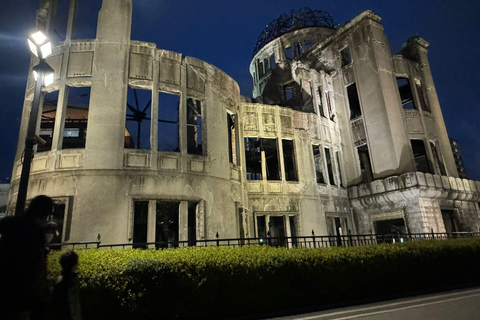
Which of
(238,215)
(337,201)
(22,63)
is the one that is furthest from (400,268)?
(22,63)

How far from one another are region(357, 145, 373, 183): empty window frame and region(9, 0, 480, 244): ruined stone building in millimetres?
152

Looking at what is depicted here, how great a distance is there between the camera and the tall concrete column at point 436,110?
2108 cm

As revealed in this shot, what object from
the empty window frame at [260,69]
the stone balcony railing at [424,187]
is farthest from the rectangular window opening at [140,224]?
the empty window frame at [260,69]

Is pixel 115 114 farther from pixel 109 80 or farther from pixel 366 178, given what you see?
pixel 366 178

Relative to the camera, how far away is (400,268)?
833 centimetres

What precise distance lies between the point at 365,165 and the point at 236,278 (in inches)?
714

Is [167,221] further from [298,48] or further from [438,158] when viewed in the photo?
[298,48]

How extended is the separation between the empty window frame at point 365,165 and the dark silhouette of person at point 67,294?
20241 millimetres

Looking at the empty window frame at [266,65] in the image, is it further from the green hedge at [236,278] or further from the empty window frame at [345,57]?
the green hedge at [236,278]

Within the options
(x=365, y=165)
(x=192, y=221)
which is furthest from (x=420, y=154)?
(x=192, y=221)

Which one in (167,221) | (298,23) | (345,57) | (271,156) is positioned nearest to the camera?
(167,221)

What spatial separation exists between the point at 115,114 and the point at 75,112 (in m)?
8.53

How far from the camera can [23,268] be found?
2824mm

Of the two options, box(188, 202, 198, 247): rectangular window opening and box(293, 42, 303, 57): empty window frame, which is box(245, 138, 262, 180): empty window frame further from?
box(293, 42, 303, 57): empty window frame
